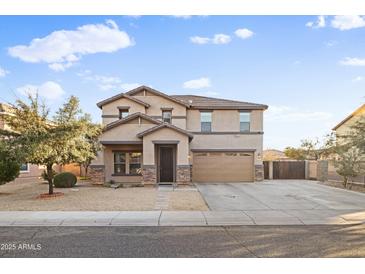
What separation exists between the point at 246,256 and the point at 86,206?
7.44 metres

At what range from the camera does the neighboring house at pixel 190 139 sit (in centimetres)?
2016

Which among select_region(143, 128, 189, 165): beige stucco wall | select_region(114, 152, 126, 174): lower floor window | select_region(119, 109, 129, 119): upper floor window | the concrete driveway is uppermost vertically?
select_region(119, 109, 129, 119): upper floor window

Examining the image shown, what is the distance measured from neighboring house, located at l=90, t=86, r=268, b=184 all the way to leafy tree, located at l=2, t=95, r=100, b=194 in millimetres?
5774

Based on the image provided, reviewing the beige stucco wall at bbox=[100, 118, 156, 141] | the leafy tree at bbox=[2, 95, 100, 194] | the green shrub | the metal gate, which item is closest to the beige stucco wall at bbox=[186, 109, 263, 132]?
the metal gate

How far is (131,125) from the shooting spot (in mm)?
20172

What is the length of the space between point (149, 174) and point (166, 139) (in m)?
2.50

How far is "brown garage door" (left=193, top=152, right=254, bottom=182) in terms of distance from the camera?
22.6 meters

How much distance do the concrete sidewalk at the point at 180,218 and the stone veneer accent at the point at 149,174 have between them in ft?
28.2

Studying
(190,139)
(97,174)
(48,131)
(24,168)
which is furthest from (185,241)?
(24,168)

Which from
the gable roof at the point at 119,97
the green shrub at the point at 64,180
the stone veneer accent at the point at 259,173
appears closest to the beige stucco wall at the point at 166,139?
the gable roof at the point at 119,97

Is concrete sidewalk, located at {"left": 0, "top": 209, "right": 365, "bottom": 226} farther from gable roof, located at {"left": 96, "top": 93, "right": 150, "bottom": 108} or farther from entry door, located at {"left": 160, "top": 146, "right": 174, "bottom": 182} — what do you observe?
gable roof, located at {"left": 96, "top": 93, "right": 150, "bottom": 108}

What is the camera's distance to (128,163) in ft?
68.4

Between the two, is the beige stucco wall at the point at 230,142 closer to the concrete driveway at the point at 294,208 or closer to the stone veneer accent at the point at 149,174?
the stone veneer accent at the point at 149,174

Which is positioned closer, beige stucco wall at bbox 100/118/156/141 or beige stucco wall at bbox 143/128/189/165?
beige stucco wall at bbox 143/128/189/165
